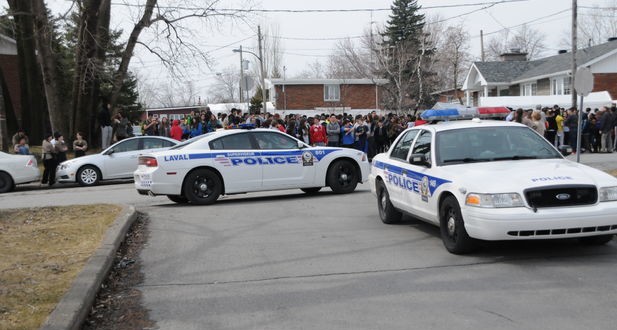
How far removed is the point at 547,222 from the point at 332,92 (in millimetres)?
50456

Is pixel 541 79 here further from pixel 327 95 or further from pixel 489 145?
pixel 489 145

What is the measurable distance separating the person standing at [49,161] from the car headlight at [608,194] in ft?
56.6

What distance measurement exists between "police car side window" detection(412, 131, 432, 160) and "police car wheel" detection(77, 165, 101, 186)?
13479 mm

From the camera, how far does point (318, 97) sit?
56.5 metres

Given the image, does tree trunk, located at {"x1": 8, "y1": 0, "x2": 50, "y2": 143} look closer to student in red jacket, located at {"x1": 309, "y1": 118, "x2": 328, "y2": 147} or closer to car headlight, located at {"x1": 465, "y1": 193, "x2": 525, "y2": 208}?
student in red jacket, located at {"x1": 309, "y1": 118, "x2": 328, "y2": 147}

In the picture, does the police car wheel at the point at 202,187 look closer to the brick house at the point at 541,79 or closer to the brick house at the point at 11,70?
the brick house at the point at 541,79

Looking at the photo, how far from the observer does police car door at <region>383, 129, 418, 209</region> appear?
916 centimetres

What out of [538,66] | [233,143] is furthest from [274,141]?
[538,66]

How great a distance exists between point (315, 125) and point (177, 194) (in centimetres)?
1029

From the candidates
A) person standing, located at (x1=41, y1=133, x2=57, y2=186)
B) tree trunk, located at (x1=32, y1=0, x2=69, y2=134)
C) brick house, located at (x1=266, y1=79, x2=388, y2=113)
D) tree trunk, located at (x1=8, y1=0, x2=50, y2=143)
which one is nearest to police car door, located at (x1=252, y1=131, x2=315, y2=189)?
person standing, located at (x1=41, y1=133, x2=57, y2=186)

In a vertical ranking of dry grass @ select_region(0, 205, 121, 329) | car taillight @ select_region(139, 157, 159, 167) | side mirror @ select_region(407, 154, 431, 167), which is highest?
side mirror @ select_region(407, 154, 431, 167)

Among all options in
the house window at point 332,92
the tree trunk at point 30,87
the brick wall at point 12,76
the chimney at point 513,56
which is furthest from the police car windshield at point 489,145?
the chimney at point 513,56

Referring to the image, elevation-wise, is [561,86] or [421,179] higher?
[561,86]

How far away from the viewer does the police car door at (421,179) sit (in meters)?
8.19
